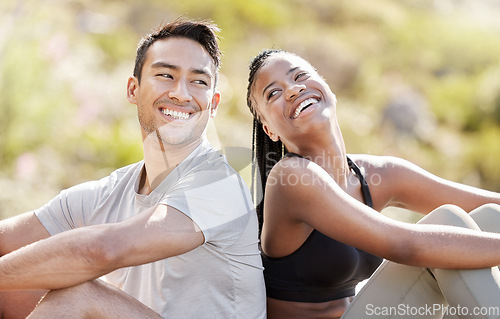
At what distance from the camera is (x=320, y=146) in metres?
2.78

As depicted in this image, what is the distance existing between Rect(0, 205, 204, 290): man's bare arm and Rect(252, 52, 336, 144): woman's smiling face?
92cm

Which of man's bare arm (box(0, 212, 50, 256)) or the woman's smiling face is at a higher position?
the woman's smiling face

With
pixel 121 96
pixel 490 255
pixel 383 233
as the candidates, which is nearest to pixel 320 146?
pixel 383 233

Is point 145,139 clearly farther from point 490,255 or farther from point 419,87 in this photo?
point 419,87

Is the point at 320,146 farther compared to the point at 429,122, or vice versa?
the point at 429,122

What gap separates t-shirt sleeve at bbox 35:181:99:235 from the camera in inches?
105

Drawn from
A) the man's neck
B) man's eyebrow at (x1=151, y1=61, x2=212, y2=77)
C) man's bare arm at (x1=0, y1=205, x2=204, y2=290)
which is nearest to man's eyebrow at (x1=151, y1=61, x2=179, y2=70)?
man's eyebrow at (x1=151, y1=61, x2=212, y2=77)

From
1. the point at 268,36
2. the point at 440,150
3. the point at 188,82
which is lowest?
the point at 440,150

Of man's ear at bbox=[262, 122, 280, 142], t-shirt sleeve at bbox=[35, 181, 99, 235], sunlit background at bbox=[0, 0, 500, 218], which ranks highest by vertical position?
man's ear at bbox=[262, 122, 280, 142]

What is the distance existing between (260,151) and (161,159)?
2.29 feet

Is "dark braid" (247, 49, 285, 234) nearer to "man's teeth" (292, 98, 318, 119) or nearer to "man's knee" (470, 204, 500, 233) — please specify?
"man's teeth" (292, 98, 318, 119)

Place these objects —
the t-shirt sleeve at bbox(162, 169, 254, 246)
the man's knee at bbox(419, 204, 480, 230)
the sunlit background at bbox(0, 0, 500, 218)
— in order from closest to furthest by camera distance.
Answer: the t-shirt sleeve at bbox(162, 169, 254, 246) → the man's knee at bbox(419, 204, 480, 230) → the sunlit background at bbox(0, 0, 500, 218)

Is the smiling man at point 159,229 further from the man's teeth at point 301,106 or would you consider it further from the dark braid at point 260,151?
the man's teeth at point 301,106

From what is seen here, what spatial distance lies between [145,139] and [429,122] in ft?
26.3
